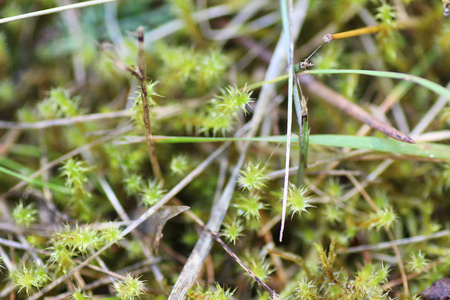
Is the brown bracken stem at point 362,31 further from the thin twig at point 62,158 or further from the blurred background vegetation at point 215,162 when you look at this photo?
the thin twig at point 62,158

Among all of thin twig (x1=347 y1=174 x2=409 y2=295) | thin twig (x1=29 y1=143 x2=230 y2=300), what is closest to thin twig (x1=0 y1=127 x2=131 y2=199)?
thin twig (x1=29 y1=143 x2=230 y2=300)

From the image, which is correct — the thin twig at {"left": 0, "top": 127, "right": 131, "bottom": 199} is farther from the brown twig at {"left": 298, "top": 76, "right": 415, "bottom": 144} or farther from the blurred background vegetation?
the brown twig at {"left": 298, "top": 76, "right": 415, "bottom": 144}

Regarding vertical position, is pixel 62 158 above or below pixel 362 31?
below

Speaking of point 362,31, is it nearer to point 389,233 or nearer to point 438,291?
point 389,233

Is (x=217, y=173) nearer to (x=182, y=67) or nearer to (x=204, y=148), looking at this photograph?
(x=204, y=148)

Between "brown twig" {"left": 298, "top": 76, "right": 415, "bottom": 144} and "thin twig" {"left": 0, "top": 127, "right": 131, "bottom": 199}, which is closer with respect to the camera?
"brown twig" {"left": 298, "top": 76, "right": 415, "bottom": 144}

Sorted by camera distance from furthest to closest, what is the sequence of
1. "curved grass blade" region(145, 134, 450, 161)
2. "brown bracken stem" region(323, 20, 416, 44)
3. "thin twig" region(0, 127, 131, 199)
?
"thin twig" region(0, 127, 131, 199)
"curved grass blade" region(145, 134, 450, 161)
"brown bracken stem" region(323, 20, 416, 44)

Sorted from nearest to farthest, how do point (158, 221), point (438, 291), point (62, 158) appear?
point (438, 291), point (158, 221), point (62, 158)

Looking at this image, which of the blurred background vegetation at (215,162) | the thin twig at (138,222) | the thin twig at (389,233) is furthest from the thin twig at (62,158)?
the thin twig at (389,233)

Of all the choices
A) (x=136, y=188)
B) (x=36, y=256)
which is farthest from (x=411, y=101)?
(x=36, y=256)

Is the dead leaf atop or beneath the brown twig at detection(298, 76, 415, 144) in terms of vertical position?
beneath

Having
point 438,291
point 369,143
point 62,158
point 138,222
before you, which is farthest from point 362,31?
point 62,158
